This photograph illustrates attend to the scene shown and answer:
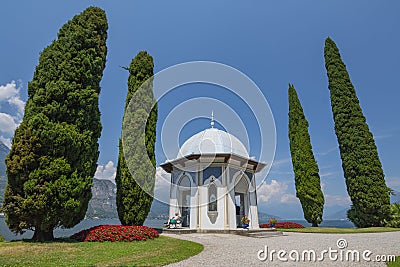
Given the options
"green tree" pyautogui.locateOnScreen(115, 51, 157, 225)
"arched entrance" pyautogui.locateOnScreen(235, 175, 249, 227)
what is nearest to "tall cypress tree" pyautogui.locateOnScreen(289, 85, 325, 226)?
"arched entrance" pyautogui.locateOnScreen(235, 175, 249, 227)

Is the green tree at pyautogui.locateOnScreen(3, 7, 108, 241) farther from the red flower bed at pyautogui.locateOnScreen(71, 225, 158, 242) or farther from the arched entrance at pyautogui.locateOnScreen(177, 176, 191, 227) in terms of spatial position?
the arched entrance at pyautogui.locateOnScreen(177, 176, 191, 227)

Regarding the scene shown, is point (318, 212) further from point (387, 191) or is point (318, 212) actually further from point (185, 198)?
point (185, 198)

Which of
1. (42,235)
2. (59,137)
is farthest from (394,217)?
(59,137)

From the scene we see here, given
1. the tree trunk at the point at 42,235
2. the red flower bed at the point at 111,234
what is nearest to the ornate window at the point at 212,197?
the red flower bed at the point at 111,234

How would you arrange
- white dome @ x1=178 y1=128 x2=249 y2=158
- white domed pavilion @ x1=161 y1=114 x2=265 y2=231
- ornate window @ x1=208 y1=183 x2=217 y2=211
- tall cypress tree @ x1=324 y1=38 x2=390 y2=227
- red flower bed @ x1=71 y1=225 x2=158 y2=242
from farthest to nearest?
tall cypress tree @ x1=324 y1=38 x2=390 y2=227 → white dome @ x1=178 y1=128 x2=249 y2=158 → ornate window @ x1=208 y1=183 x2=217 y2=211 → white domed pavilion @ x1=161 y1=114 x2=265 y2=231 → red flower bed @ x1=71 y1=225 x2=158 y2=242

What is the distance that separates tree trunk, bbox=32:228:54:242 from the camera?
365 inches

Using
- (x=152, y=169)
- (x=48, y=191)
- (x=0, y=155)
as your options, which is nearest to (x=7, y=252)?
(x=48, y=191)

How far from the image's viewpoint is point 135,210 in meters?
13.1

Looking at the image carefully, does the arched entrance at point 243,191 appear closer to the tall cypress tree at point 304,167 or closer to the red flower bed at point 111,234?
the tall cypress tree at point 304,167

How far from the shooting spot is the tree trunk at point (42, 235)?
9281 millimetres

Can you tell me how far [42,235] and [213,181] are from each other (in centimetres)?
895

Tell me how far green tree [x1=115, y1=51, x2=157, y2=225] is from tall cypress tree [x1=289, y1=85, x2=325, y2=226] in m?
14.0

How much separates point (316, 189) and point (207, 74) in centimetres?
1619

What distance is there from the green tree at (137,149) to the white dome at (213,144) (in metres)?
3.41
